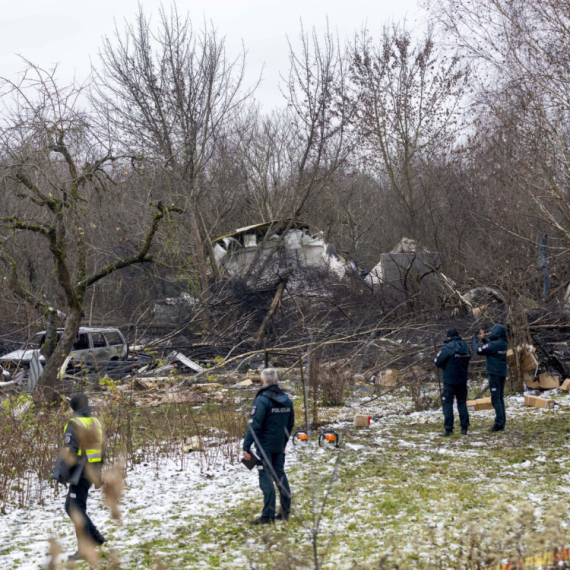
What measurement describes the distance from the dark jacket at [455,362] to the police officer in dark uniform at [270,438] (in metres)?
4.14

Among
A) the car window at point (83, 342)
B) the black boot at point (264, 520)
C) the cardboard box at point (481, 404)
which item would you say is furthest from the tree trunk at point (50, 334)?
the cardboard box at point (481, 404)

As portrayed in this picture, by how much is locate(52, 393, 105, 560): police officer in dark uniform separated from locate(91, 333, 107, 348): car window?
11.7 m

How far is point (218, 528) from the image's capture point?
5.95m

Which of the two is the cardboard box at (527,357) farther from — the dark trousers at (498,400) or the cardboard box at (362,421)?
the cardboard box at (362,421)

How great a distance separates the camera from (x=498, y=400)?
31.9ft

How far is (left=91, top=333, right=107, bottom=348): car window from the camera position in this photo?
16.9m

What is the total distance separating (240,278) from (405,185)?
13.1m

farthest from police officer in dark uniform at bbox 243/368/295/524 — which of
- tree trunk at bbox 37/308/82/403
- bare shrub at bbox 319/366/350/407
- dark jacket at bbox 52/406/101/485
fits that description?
bare shrub at bbox 319/366/350/407

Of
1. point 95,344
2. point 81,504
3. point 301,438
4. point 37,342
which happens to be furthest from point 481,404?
point 37,342

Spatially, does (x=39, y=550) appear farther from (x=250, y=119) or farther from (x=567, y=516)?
(x=250, y=119)

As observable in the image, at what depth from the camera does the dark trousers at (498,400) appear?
973 centimetres

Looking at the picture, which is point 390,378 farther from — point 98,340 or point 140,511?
point 140,511

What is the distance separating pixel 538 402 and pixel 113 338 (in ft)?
37.1

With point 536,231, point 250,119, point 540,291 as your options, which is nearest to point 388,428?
point 540,291
